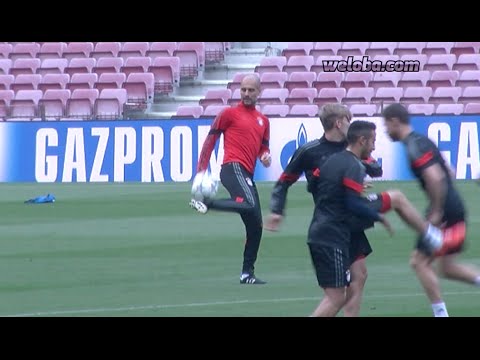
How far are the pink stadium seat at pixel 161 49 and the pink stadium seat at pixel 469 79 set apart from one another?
755cm

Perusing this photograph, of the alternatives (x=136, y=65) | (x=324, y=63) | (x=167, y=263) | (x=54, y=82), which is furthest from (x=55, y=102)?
(x=167, y=263)

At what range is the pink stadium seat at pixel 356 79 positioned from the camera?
100 feet

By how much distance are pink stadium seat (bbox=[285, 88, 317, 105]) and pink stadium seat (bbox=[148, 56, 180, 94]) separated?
3558 mm

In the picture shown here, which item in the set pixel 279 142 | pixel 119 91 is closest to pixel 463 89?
pixel 279 142

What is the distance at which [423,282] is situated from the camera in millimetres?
10656

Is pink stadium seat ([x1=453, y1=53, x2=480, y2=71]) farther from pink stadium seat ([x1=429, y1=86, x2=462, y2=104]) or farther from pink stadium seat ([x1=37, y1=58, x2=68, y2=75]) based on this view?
pink stadium seat ([x1=37, y1=58, x2=68, y2=75])

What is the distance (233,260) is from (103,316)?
4.37 meters

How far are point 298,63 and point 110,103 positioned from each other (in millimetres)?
4748

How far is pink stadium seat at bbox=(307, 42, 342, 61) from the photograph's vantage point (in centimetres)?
3161

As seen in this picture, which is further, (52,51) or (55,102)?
(52,51)

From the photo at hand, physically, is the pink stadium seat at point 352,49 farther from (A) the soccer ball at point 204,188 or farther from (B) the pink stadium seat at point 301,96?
(A) the soccer ball at point 204,188

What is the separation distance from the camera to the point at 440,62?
30.8 m

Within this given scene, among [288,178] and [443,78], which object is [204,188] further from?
[443,78]
